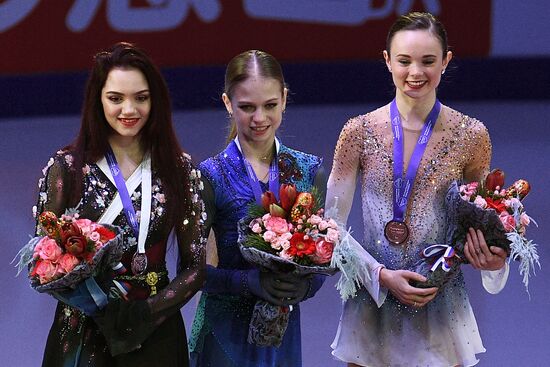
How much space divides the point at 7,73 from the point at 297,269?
6568 mm

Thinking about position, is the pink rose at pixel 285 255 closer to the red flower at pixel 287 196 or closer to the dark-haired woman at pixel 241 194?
the red flower at pixel 287 196

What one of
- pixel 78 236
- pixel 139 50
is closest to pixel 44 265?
pixel 78 236

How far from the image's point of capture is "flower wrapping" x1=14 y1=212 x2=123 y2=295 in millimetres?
2951

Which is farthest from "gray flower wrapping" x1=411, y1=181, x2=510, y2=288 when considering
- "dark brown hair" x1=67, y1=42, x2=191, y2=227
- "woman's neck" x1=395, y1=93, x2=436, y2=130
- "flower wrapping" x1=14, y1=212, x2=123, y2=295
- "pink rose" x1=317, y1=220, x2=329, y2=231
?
"flower wrapping" x1=14, y1=212, x2=123, y2=295

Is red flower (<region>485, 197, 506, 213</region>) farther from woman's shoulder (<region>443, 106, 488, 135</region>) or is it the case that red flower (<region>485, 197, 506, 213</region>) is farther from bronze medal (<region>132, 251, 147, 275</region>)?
bronze medal (<region>132, 251, 147, 275</region>)

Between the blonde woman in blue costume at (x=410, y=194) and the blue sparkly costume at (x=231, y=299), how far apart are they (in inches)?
8.5

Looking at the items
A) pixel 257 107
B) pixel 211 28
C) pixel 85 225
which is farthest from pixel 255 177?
pixel 211 28

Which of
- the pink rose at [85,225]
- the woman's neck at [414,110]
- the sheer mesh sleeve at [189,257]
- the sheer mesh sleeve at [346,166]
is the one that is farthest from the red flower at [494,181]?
the pink rose at [85,225]

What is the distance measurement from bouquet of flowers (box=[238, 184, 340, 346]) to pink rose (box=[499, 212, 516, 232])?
51cm

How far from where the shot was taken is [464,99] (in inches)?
396

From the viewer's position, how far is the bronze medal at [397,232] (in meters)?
3.57

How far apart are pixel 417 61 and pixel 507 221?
610mm

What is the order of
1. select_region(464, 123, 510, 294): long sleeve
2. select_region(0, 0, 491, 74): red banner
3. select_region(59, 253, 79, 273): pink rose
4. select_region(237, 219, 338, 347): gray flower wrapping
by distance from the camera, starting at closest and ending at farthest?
select_region(59, 253, 79, 273): pink rose, select_region(237, 219, 338, 347): gray flower wrapping, select_region(464, 123, 510, 294): long sleeve, select_region(0, 0, 491, 74): red banner

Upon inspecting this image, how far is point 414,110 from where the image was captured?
3629mm
